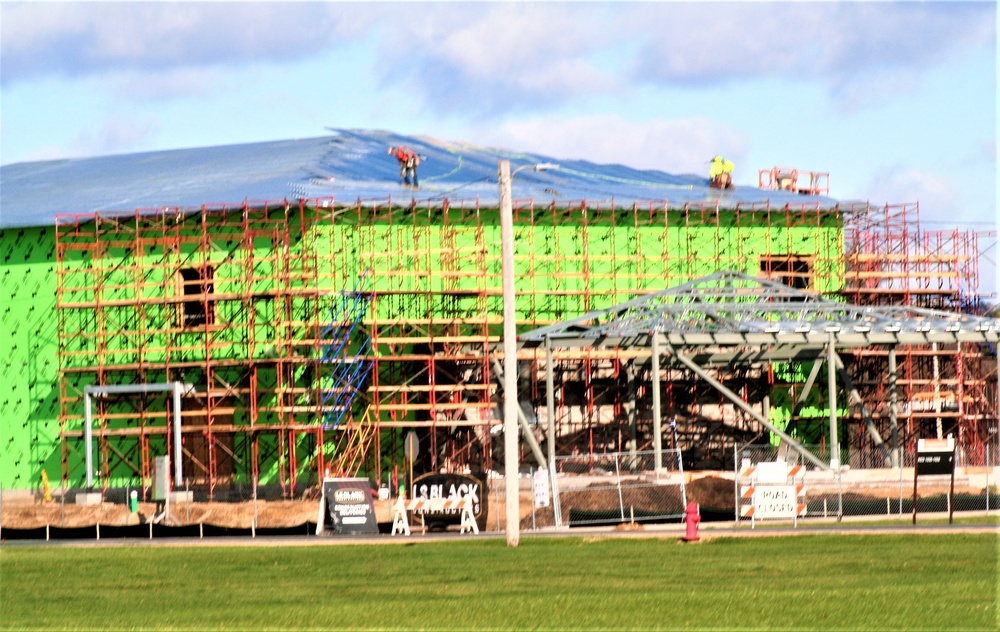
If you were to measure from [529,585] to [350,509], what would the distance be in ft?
44.2

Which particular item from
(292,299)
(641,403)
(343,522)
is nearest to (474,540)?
(343,522)

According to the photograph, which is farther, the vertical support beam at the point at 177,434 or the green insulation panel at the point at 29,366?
the green insulation panel at the point at 29,366

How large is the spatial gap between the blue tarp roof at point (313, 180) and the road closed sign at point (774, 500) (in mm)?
15055

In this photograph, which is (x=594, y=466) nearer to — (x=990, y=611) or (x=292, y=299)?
(x=292, y=299)

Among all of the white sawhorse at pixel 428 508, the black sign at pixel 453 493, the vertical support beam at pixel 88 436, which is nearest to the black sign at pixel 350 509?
the white sawhorse at pixel 428 508

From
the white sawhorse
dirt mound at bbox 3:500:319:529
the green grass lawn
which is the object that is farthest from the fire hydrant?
dirt mound at bbox 3:500:319:529

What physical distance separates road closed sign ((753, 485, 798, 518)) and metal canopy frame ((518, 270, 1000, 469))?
9.23m

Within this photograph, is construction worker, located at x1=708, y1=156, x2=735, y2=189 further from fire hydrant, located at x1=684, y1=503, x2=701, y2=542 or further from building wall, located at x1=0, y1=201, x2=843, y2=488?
fire hydrant, located at x1=684, y1=503, x2=701, y2=542

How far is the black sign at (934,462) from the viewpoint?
34688 millimetres

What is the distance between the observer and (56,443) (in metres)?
51.6

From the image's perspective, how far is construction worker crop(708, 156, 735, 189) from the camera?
200 feet

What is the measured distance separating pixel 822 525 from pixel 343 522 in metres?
9.70

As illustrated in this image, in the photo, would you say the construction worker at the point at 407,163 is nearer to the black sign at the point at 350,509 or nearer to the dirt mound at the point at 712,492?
the dirt mound at the point at 712,492

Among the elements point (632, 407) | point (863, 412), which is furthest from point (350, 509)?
point (863, 412)
